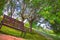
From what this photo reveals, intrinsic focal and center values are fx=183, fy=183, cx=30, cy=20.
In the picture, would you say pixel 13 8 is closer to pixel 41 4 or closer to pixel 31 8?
pixel 31 8

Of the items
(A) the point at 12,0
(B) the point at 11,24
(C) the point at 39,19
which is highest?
(A) the point at 12,0

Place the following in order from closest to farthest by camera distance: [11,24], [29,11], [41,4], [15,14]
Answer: [11,24]
[41,4]
[29,11]
[15,14]

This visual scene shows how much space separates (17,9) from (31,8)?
194 cm

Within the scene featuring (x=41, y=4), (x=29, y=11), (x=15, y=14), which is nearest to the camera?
(x=41, y=4)

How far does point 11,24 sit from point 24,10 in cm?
478

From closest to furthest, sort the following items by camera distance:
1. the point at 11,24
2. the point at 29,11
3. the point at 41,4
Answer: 1. the point at 11,24
2. the point at 41,4
3. the point at 29,11

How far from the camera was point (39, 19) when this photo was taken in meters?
19.6

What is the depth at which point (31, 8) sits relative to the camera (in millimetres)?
18484

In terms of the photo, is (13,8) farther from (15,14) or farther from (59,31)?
(59,31)

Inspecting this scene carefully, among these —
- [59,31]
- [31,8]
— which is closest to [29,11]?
[31,8]

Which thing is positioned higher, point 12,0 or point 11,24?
point 12,0

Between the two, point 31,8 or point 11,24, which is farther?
point 31,8

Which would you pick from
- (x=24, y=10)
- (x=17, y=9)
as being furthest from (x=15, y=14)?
(x=24, y=10)

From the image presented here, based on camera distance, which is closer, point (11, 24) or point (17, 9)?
point (11, 24)
